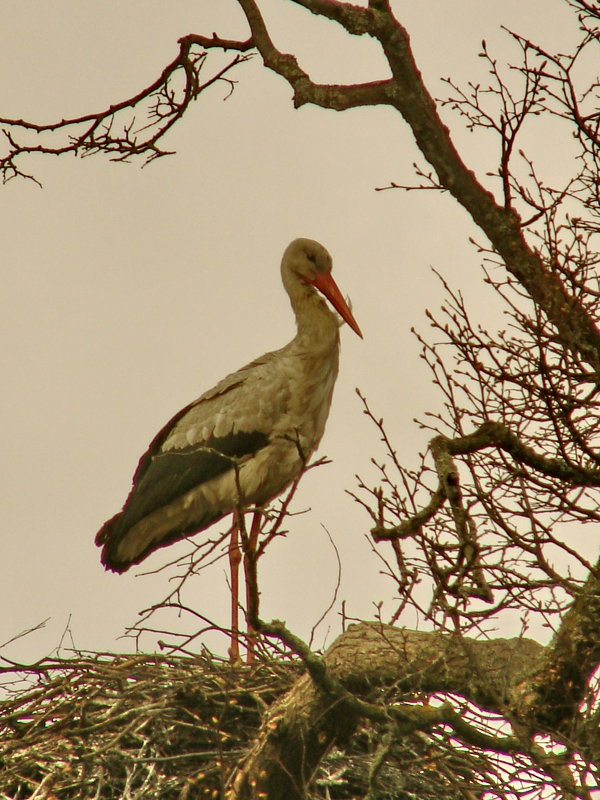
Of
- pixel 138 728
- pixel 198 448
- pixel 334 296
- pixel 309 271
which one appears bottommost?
pixel 138 728

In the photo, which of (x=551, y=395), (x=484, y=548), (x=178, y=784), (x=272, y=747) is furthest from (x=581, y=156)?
(x=178, y=784)

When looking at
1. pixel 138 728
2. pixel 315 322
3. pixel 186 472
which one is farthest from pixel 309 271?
pixel 138 728

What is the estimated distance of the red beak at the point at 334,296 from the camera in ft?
32.3

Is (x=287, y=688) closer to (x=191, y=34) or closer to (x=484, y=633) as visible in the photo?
(x=484, y=633)

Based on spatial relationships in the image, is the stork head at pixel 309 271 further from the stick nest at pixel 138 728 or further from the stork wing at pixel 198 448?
the stick nest at pixel 138 728

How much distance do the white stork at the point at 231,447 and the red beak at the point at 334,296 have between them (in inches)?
1.6

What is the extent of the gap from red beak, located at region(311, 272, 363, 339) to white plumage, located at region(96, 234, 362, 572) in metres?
0.02

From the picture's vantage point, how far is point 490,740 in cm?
525

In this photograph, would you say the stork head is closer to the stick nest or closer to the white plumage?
the white plumage

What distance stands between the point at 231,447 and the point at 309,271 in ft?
5.55

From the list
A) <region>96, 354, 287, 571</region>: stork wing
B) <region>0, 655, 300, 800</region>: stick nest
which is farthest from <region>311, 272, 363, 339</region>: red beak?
<region>0, 655, 300, 800</region>: stick nest

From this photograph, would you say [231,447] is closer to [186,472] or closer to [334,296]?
[186,472]

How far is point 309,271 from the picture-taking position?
1011 centimetres

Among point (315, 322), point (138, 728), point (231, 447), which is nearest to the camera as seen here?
point (138, 728)
